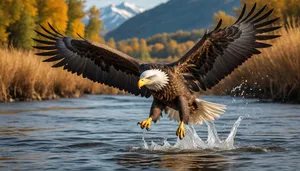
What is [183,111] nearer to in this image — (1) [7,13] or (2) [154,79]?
(2) [154,79]

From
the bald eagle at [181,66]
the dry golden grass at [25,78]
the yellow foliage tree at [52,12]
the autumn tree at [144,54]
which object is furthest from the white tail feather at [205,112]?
the autumn tree at [144,54]

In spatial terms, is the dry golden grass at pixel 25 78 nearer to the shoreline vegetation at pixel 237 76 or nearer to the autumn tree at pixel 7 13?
the shoreline vegetation at pixel 237 76

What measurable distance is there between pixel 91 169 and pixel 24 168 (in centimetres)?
81

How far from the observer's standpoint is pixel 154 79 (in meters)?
8.45

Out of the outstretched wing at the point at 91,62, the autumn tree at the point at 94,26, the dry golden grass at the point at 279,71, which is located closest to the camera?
the outstretched wing at the point at 91,62

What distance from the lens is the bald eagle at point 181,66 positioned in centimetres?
889

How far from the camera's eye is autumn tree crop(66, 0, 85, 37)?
51.1m

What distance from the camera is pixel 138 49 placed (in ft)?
553

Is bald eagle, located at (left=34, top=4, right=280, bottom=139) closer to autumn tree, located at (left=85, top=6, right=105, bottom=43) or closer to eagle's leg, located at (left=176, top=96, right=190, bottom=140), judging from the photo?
eagle's leg, located at (left=176, top=96, right=190, bottom=140)

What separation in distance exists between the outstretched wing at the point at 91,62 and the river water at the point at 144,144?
0.96 meters

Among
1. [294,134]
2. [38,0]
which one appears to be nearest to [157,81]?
[294,134]

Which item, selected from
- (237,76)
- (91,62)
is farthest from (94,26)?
(91,62)

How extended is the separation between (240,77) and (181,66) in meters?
13.3

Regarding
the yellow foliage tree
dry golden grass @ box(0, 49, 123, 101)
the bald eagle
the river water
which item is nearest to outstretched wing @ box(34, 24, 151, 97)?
the bald eagle
